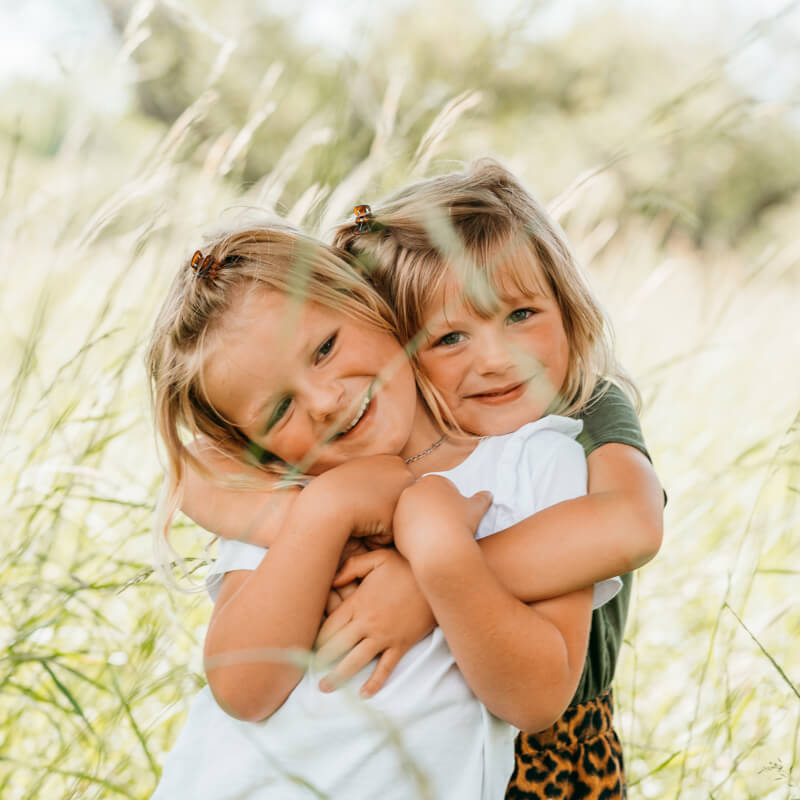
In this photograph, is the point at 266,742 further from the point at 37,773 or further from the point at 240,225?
the point at 240,225

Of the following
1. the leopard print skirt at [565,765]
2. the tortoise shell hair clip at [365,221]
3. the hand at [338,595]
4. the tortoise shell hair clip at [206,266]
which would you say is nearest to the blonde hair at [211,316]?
the tortoise shell hair clip at [206,266]

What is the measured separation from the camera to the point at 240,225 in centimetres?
131

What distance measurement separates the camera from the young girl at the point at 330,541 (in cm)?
94

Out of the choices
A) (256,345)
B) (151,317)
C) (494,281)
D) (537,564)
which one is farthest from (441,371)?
(151,317)

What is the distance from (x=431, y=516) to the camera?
0.96 m

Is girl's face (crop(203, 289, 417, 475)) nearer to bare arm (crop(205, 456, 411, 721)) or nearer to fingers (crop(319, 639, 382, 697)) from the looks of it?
bare arm (crop(205, 456, 411, 721))

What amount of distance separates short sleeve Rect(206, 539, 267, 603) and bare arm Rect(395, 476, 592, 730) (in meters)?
0.24

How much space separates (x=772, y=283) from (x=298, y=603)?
1.04 m

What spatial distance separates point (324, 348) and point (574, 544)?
17.1 inches

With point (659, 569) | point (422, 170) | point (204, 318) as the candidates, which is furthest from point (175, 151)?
point (659, 569)

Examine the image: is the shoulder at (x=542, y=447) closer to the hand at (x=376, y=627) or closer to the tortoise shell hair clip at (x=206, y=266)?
the hand at (x=376, y=627)

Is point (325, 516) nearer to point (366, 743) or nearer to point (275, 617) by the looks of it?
point (275, 617)

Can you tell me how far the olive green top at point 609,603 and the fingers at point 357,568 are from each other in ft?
1.08

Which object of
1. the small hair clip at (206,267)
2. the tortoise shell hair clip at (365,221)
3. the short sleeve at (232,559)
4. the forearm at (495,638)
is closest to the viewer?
the forearm at (495,638)
